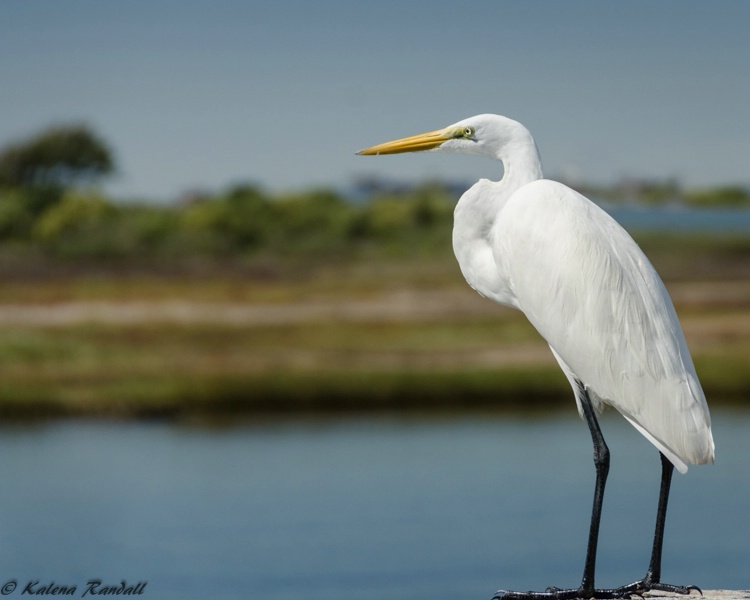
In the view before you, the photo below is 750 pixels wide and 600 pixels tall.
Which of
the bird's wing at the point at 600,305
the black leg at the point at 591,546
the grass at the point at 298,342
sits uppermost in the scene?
the bird's wing at the point at 600,305

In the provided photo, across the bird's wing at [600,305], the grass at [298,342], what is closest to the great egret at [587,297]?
the bird's wing at [600,305]

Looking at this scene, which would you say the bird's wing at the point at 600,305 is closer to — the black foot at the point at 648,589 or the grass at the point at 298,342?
the black foot at the point at 648,589

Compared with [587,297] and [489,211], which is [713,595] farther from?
[489,211]

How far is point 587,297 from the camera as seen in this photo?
321 cm

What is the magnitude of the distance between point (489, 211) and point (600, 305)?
0.47m

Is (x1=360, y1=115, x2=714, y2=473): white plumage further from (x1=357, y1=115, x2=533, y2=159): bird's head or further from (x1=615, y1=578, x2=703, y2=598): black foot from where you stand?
(x1=615, y1=578, x2=703, y2=598): black foot

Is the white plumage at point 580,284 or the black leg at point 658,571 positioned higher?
the white plumage at point 580,284

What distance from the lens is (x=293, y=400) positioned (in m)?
14.8

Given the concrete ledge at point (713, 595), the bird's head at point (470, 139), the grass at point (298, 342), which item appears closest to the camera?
the concrete ledge at point (713, 595)

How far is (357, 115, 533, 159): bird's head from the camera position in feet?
11.0

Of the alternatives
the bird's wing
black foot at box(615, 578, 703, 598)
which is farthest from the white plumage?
black foot at box(615, 578, 703, 598)

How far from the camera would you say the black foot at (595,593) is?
3.04 metres

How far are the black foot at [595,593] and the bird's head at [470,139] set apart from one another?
4.39ft

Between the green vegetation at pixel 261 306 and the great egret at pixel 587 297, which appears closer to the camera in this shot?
the great egret at pixel 587 297
